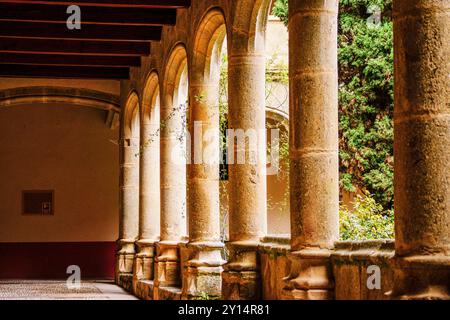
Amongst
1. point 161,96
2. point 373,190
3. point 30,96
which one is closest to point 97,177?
point 30,96

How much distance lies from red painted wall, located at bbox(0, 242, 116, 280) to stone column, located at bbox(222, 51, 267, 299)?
10.3 meters

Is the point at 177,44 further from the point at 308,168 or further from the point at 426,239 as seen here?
the point at 426,239

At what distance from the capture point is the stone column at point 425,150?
3.68 m

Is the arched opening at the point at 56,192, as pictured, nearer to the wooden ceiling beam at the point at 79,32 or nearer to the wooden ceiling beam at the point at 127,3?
the wooden ceiling beam at the point at 79,32

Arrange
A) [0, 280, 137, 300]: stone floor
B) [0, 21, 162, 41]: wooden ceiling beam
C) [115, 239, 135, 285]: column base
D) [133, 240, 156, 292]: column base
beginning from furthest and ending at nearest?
[115, 239, 135, 285]: column base, [133, 240, 156, 292]: column base, [0, 280, 137, 300]: stone floor, [0, 21, 162, 41]: wooden ceiling beam

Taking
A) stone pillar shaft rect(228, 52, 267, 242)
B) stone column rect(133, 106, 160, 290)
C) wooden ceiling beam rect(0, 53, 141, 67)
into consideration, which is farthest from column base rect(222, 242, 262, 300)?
wooden ceiling beam rect(0, 53, 141, 67)

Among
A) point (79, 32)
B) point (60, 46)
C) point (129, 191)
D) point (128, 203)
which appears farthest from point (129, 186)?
point (79, 32)

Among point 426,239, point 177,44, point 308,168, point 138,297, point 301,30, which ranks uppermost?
point 177,44

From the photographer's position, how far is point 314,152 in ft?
17.7

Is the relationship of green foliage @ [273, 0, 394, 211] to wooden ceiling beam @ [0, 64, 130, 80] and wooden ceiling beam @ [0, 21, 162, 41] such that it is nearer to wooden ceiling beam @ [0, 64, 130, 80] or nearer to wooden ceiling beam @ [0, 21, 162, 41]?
wooden ceiling beam @ [0, 21, 162, 41]

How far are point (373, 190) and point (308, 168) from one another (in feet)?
16.7

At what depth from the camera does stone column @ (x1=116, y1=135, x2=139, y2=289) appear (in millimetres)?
14062

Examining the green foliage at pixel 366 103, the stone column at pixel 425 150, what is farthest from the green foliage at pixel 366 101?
the stone column at pixel 425 150

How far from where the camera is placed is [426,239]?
3.70 metres
